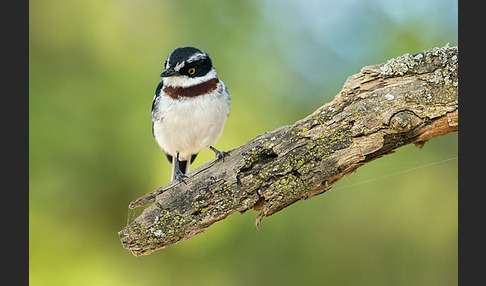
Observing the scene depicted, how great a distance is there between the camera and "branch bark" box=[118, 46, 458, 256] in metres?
2.99

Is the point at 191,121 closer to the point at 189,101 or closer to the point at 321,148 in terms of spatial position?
the point at 189,101

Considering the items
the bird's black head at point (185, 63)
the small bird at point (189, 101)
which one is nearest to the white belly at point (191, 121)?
the small bird at point (189, 101)

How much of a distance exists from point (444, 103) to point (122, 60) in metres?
3.10

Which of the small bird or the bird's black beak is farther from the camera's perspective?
the small bird

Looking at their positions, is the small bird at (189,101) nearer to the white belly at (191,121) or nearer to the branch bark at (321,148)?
the white belly at (191,121)

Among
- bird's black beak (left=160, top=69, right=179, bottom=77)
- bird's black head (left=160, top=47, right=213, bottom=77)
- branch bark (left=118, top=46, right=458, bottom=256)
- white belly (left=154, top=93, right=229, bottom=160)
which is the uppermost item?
bird's black head (left=160, top=47, right=213, bottom=77)

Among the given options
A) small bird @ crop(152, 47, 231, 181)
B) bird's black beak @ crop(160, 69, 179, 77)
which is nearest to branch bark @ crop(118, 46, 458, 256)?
small bird @ crop(152, 47, 231, 181)

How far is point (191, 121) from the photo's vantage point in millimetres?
3826

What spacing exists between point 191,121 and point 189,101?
150mm

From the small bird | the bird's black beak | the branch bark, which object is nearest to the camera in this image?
the branch bark

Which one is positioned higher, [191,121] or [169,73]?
[169,73]

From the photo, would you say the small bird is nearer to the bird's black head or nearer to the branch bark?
the bird's black head

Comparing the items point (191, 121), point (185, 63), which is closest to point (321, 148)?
point (191, 121)

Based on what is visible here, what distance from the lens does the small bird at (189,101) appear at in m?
3.78
